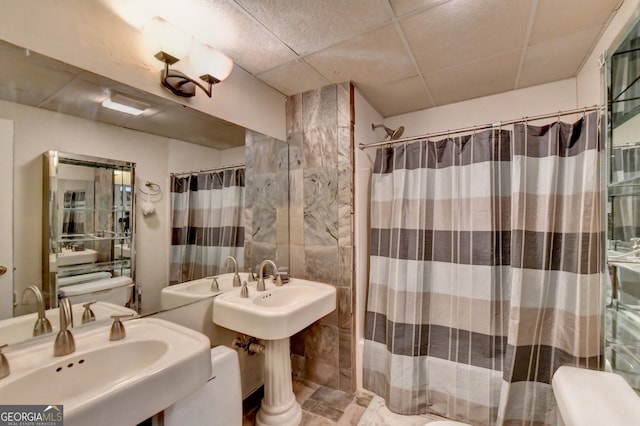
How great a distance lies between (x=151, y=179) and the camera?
1291mm

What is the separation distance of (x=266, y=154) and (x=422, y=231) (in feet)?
4.05

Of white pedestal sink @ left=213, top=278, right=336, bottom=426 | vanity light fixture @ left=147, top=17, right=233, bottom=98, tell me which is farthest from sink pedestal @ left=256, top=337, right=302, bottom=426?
vanity light fixture @ left=147, top=17, right=233, bottom=98

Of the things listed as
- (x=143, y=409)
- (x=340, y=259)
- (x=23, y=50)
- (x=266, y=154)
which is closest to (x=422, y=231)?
(x=340, y=259)

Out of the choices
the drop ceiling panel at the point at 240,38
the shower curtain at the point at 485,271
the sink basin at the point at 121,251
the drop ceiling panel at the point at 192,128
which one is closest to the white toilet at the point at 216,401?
the sink basin at the point at 121,251

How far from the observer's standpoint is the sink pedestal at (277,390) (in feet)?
5.01

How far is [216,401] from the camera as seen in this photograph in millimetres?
1163

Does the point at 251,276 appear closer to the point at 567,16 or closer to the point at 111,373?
the point at 111,373

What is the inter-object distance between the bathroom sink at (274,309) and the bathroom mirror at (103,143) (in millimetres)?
319

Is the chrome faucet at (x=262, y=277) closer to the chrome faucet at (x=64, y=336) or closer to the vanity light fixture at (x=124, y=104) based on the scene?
the chrome faucet at (x=64, y=336)

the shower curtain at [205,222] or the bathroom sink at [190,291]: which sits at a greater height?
the shower curtain at [205,222]

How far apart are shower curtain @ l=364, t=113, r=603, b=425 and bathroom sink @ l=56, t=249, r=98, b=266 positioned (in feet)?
5.26

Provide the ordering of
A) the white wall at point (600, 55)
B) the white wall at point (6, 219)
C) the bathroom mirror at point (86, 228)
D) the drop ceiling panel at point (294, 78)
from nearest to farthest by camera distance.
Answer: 1. the white wall at point (6, 219)
2. the bathroom mirror at point (86, 228)
3. the white wall at point (600, 55)
4. the drop ceiling panel at point (294, 78)

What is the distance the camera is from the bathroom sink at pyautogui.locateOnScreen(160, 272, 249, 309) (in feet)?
4.35

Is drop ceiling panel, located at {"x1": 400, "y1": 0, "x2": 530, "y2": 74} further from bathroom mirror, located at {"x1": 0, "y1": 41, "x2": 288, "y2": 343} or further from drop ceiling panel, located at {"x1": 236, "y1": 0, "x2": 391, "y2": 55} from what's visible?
bathroom mirror, located at {"x1": 0, "y1": 41, "x2": 288, "y2": 343}
